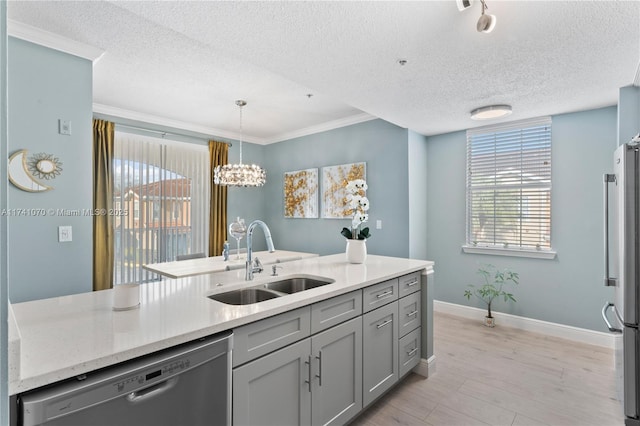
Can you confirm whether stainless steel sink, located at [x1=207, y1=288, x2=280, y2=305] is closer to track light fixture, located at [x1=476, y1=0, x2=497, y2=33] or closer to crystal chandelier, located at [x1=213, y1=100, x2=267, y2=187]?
track light fixture, located at [x1=476, y1=0, x2=497, y2=33]

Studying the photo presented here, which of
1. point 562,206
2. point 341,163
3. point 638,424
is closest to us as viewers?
point 638,424

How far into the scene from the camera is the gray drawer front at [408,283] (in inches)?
93.3

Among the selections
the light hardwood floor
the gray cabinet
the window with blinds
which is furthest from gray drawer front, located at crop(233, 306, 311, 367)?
the window with blinds

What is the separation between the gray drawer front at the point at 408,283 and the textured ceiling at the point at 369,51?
60.8 inches

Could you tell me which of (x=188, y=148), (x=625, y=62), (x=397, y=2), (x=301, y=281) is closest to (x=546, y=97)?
(x=625, y=62)

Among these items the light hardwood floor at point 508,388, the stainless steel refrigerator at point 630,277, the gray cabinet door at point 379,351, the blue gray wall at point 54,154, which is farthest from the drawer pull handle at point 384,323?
the blue gray wall at point 54,154

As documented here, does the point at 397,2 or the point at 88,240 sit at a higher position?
the point at 397,2

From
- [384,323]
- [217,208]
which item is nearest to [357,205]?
[384,323]

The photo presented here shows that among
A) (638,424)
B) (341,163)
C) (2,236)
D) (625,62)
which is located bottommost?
(638,424)

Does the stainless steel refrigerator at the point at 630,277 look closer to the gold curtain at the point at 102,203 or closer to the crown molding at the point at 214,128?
the crown molding at the point at 214,128

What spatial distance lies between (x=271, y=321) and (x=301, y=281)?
772 millimetres

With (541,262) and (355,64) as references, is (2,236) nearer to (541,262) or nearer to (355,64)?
(355,64)

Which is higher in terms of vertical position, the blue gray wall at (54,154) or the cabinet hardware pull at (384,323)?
the blue gray wall at (54,154)

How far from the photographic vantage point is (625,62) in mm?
2191
